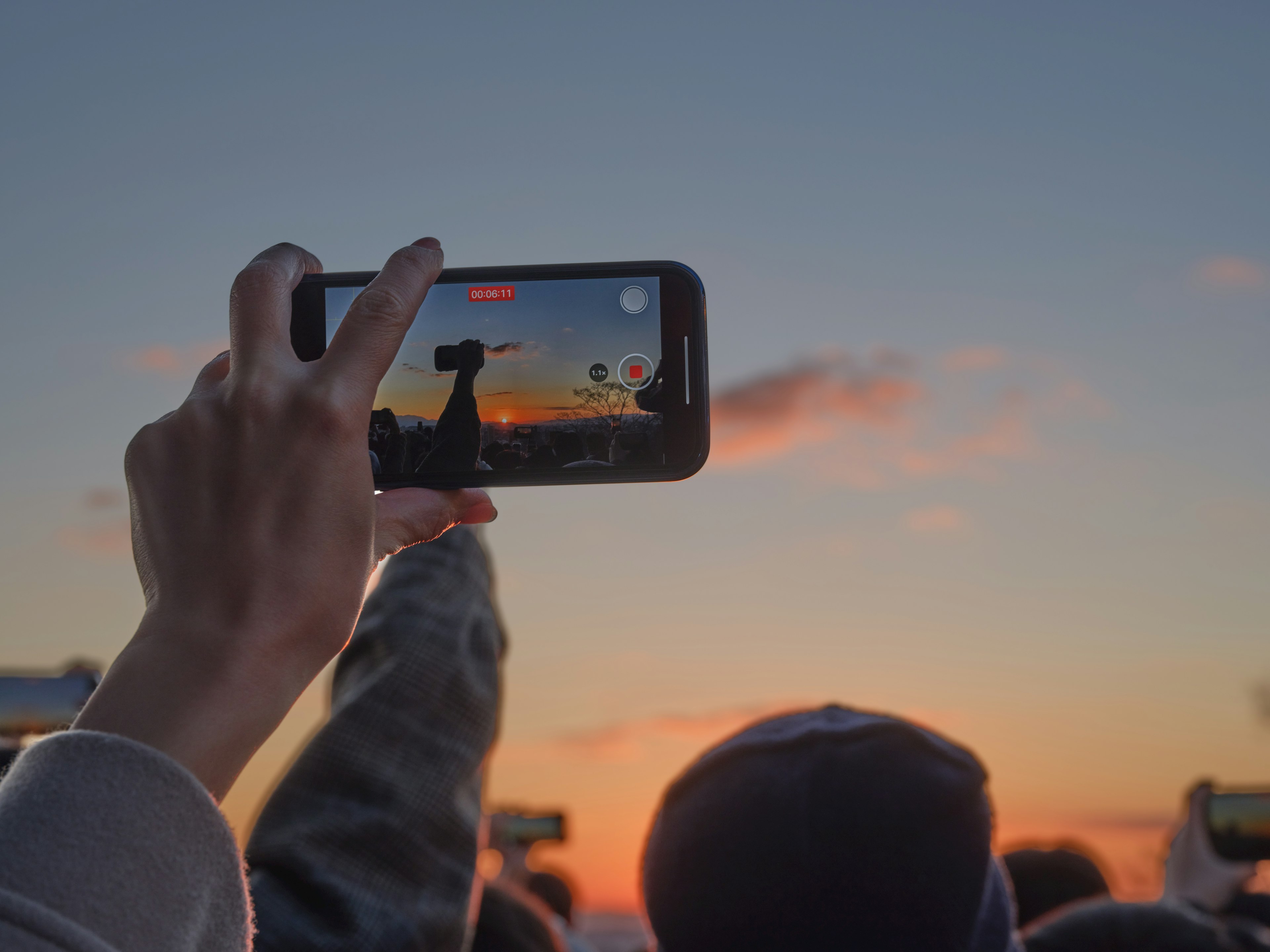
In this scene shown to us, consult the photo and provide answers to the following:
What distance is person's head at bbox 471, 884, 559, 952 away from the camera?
271cm

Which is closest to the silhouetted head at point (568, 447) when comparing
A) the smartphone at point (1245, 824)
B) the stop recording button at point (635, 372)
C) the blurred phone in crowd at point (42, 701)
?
the stop recording button at point (635, 372)

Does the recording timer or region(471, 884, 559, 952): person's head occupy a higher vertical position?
the recording timer

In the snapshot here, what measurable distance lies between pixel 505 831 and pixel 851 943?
21.5 ft

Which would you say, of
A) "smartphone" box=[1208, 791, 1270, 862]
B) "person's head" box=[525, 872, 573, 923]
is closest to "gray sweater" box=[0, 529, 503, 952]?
"smartphone" box=[1208, 791, 1270, 862]

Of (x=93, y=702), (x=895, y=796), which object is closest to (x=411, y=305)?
(x=93, y=702)

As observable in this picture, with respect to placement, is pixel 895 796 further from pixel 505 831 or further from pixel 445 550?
pixel 505 831

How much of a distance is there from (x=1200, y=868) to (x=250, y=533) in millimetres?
5298

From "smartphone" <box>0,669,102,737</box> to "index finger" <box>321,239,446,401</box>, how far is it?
2.56ft

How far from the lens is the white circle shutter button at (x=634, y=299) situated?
207 cm

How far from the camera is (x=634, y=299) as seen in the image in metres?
2.07

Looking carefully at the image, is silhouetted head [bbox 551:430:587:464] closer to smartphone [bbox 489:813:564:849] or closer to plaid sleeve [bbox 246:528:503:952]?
plaid sleeve [bbox 246:528:503:952]

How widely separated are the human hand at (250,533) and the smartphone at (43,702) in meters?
0.58

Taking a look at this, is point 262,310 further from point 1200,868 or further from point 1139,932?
point 1200,868

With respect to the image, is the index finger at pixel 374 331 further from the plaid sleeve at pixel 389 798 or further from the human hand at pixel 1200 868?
the human hand at pixel 1200 868
